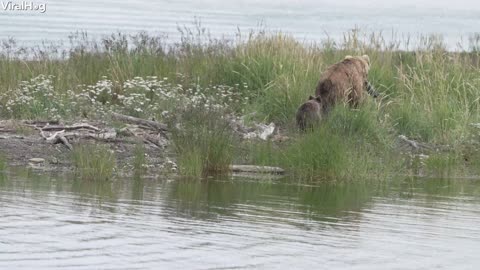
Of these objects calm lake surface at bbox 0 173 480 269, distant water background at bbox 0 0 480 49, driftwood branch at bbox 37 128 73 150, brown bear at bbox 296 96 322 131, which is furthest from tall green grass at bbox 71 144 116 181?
distant water background at bbox 0 0 480 49

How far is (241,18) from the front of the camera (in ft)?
150

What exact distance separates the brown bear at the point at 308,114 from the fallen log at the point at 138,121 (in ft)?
6.28

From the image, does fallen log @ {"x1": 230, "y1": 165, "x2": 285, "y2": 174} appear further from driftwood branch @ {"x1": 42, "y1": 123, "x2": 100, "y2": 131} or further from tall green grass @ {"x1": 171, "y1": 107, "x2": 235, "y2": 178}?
driftwood branch @ {"x1": 42, "y1": 123, "x2": 100, "y2": 131}

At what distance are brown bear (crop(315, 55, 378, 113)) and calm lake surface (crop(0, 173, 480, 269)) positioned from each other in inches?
133

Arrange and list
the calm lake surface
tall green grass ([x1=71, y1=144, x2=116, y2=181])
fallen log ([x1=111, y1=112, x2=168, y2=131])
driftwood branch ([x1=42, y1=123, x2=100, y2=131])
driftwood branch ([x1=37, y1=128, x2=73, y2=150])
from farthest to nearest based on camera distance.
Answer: fallen log ([x1=111, y1=112, x2=168, y2=131]), driftwood branch ([x1=42, y1=123, x2=100, y2=131]), driftwood branch ([x1=37, y1=128, x2=73, y2=150]), tall green grass ([x1=71, y1=144, x2=116, y2=181]), the calm lake surface

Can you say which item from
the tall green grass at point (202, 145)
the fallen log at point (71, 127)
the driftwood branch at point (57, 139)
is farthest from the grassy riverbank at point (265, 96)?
the driftwood branch at point (57, 139)

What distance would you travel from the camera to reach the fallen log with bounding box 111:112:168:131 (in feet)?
53.8

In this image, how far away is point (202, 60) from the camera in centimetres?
2106

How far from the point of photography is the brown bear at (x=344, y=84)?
1772 cm

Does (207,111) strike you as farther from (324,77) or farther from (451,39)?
(451,39)

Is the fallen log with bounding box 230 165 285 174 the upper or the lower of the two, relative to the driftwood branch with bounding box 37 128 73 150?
lower

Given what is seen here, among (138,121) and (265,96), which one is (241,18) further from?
(138,121)

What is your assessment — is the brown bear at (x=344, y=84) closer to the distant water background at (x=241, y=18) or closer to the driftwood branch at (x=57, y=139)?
the driftwood branch at (x=57, y=139)

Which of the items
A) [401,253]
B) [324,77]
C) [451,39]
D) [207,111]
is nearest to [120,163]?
[207,111]
